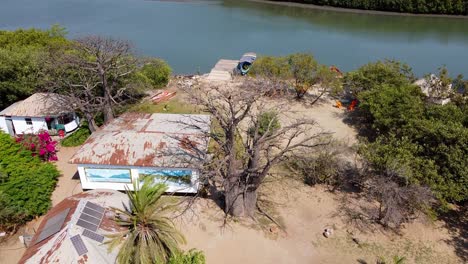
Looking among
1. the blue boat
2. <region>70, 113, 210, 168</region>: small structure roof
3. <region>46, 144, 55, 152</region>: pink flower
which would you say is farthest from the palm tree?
the blue boat

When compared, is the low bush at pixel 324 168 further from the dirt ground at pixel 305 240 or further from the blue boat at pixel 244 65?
the blue boat at pixel 244 65

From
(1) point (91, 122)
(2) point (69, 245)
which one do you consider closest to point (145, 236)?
(2) point (69, 245)

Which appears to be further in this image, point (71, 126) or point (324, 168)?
point (71, 126)

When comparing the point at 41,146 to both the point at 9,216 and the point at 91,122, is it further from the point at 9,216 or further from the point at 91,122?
the point at 9,216

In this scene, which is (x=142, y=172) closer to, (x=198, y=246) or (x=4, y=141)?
(x=198, y=246)

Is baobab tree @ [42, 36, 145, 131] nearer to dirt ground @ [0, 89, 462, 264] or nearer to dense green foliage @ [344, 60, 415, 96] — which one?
dirt ground @ [0, 89, 462, 264]

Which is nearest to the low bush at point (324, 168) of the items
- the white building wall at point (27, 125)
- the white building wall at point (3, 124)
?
the white building wall at point (27, 125)
